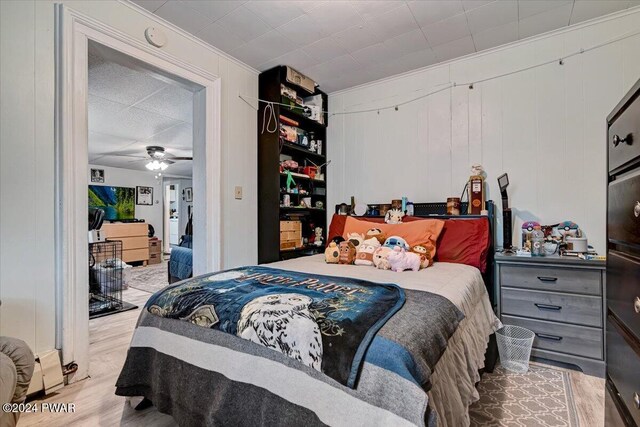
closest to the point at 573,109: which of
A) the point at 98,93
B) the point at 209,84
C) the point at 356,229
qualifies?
the point at 356,229

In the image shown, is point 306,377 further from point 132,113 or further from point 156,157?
point 156,157

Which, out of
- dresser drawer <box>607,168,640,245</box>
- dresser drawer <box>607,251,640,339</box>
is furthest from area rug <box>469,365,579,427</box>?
dresser drawer <box>607,168,640,245</box>

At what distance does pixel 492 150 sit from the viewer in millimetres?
2654

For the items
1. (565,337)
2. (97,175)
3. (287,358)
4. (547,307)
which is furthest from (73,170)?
(97,175)

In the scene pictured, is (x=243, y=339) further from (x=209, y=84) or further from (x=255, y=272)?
(x=209, y=84)

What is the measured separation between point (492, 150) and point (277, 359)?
2.60m

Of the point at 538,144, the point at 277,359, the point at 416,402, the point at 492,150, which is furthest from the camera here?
the point at 492,150

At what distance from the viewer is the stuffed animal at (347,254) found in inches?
85.7

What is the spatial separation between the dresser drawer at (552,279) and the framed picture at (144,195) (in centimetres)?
800

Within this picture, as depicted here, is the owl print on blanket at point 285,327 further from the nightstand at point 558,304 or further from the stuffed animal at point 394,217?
the nightstand at point 558,304

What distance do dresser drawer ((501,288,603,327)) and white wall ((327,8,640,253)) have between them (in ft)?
1.85

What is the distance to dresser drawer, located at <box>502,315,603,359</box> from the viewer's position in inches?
74.8

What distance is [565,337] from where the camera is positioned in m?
1.98

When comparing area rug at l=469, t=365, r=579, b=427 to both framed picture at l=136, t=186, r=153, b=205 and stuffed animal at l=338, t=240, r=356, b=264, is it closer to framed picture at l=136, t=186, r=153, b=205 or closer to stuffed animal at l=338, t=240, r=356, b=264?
stuffed animal at l=338, t=240, r=356, b=264
